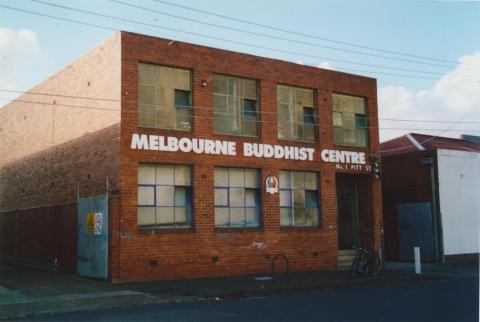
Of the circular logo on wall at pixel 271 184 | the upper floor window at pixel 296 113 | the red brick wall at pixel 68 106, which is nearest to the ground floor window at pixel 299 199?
the circular logo on wall at pixel 271 184

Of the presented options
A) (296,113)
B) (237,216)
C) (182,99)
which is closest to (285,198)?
(237,216)

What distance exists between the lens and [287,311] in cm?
1104

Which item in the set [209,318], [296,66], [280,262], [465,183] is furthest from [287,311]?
[465,183]

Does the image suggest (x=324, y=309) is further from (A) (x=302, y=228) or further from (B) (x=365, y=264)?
(A) (x=302, y=228)

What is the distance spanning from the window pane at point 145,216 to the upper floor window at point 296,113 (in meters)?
5.75

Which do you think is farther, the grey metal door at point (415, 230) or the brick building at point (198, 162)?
the grey metal door at point (415, 230)

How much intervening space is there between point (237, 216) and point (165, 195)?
A: 2786 millimetres

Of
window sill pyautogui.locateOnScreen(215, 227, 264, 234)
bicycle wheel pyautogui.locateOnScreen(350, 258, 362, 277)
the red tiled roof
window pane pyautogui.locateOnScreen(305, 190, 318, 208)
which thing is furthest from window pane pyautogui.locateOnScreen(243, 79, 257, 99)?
the red tiled roof

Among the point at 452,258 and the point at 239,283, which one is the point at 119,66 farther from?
the point at 452,258

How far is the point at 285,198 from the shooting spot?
792 inches

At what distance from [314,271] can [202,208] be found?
16.4ft

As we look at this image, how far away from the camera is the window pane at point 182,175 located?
58.3 ft

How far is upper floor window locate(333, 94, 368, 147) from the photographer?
21.8 meters

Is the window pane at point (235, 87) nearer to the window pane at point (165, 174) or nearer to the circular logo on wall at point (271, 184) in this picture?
the circular logo on wall at point (271, 184)
